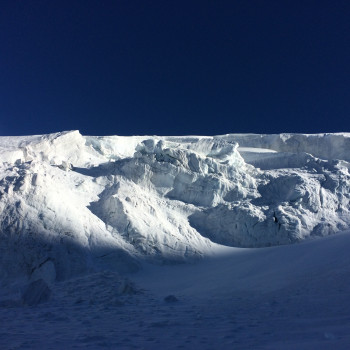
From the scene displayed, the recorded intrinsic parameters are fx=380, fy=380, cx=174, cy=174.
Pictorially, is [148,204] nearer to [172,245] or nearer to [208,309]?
[172,245]

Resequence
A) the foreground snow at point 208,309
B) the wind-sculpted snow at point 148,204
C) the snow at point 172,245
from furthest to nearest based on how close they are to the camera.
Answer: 1. the wind-sculpted snow at point 148,204
2. the snow at point 172,245
3. the foreground snow at point 208,309

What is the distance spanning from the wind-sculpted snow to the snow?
94 millimetres

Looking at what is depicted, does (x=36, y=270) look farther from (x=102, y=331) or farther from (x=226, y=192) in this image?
(x=226, y=192)

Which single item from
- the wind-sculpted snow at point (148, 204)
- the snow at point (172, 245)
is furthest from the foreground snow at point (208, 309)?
the wind-sculpted snow at point (148, 204)

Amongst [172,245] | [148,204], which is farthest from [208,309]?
[148,204]

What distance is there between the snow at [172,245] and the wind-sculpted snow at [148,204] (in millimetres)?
94

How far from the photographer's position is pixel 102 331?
9.03 m

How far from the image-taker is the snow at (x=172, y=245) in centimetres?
891

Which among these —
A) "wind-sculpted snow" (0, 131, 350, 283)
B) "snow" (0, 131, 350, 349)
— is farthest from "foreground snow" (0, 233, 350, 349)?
"wind-sculpted snow" (0, 131, 350, 283)

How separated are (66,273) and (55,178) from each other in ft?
32.0

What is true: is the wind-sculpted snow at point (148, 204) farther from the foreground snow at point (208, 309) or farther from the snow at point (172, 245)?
→ the foreground snow at point (208, 309)

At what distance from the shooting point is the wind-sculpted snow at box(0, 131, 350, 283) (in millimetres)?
22094

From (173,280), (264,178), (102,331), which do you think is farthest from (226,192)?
(102,331)

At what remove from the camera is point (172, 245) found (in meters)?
25.1
